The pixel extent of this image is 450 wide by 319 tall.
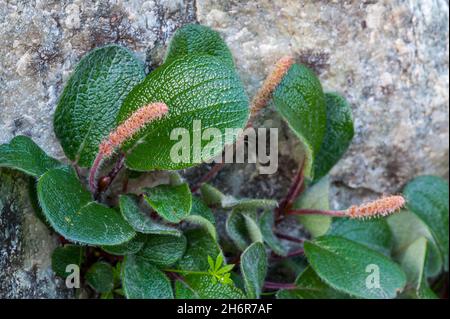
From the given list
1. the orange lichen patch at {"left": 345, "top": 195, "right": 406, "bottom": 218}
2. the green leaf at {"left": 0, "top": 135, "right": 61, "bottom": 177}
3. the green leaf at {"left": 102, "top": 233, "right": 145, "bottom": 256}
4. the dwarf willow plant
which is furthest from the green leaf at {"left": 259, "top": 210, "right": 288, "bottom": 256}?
the green leaf at {"left": 0, "top": 135, "right": 61, "bottom": 177}

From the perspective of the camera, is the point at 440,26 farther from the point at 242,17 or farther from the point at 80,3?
the point at 80,3

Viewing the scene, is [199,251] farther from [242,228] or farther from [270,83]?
[270,83]

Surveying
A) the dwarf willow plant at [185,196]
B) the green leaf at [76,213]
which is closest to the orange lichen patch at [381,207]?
the dwarf willow plant at [185,196]

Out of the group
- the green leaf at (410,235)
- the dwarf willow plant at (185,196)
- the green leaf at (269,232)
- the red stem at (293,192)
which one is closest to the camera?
the dwarf willow plant at (185,196)

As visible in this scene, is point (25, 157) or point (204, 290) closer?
point (25, 157)

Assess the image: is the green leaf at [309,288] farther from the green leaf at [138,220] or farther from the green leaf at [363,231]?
the green leaf at [138,220]

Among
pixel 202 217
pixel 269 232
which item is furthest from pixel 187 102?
pixel 269 232
